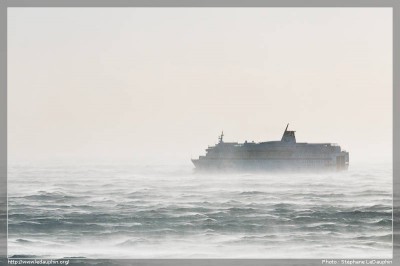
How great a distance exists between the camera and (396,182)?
1490 inches

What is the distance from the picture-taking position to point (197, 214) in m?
31.7

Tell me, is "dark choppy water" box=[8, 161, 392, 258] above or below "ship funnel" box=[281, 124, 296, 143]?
below

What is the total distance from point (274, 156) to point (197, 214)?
4802mm

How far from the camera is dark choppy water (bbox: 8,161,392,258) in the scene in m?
30.1

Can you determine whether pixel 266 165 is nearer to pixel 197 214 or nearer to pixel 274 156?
pixel 274 156

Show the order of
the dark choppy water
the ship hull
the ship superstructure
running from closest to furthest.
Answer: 1. the dark choppy water
2. the ship superstructure
3. the ship hull

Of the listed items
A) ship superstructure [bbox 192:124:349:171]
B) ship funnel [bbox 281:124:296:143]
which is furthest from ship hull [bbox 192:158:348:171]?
ship funnel [bbox 281:124:296:143]

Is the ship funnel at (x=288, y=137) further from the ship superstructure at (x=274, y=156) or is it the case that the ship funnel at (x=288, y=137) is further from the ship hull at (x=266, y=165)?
the ship hull at (x=266, y=165)

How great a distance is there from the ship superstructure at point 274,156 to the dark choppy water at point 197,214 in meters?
0.61

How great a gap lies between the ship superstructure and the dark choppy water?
607 mm

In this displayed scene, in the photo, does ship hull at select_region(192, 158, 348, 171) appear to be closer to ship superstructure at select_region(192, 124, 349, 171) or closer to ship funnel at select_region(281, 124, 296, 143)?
ship superstructure at select_region(192, 124, 349, 171)

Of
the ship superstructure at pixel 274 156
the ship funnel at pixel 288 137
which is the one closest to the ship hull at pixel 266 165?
the ship superstructure at pixel 274 156

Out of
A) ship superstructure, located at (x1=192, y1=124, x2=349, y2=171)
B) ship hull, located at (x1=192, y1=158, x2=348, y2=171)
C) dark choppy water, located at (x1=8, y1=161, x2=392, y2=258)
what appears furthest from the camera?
ship hull, located at (x1=192, y1=158, x2=348, y2=171)

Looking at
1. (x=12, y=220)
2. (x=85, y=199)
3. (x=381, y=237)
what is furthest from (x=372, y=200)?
(x=12, y=220)
